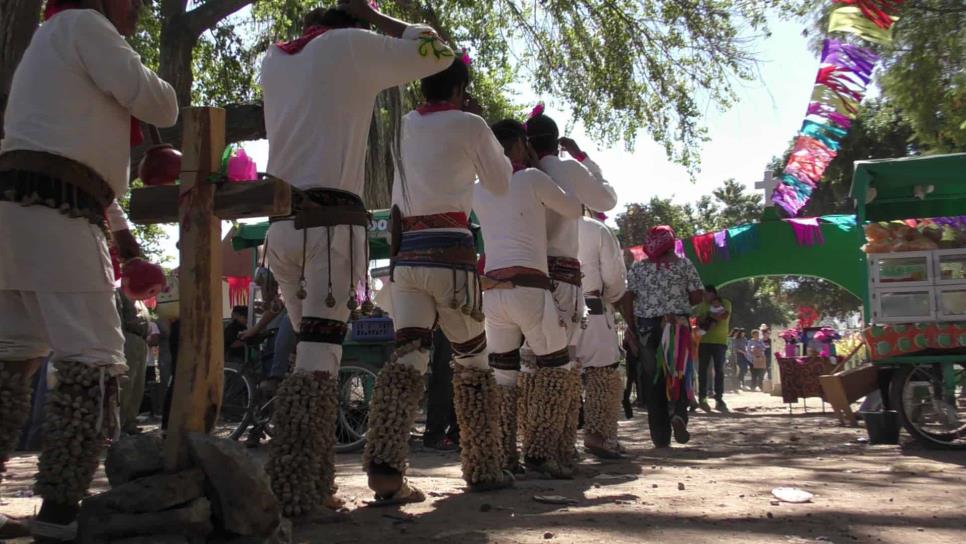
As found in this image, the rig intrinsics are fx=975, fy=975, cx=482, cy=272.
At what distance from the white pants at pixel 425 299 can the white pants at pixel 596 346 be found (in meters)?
2.52

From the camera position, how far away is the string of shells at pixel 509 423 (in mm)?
5590

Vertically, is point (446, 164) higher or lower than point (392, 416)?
higher

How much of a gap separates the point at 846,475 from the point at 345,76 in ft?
12.5

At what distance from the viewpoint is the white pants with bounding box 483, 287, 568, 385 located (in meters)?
5.46

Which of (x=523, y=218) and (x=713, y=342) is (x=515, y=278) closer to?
(x=523, y=218)

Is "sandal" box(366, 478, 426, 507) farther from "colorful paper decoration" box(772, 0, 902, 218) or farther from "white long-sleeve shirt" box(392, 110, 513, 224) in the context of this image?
"colorful paper decoration" box(772, 0, 902, 218)

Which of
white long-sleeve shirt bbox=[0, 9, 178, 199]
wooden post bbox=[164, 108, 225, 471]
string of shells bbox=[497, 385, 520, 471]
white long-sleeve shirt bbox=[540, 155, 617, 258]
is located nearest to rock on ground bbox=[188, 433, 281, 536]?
wooden post bbox=[164, 108, 225, 471]

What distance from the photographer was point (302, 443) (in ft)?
12.2

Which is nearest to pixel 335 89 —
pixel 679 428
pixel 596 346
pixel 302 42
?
pixel 302 42

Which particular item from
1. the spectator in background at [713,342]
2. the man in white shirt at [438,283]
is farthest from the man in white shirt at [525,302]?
the spectator in background at [713,342]

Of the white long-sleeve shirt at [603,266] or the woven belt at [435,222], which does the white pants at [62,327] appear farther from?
the white long-sleeve shirt at [603,266]

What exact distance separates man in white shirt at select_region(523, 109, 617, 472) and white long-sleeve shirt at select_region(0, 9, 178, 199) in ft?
9.77

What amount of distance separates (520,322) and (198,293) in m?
2.62

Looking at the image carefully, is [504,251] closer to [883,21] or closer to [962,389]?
[962,389]
